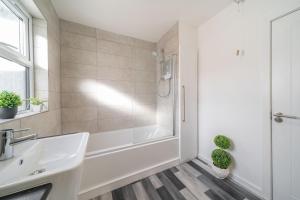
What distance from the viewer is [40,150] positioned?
893 millimetres

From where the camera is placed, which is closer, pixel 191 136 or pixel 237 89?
pixel 237 89

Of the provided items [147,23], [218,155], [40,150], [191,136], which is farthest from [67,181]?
[147,23]

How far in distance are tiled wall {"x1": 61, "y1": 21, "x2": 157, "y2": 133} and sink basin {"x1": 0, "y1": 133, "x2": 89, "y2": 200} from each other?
1281mm

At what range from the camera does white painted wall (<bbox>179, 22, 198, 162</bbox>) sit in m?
2.03

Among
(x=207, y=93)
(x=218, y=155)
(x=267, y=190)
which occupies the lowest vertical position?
(x=267, y=190)

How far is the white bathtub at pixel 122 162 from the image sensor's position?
1.38 m

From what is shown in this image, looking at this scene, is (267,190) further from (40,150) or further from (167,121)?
(40,150)

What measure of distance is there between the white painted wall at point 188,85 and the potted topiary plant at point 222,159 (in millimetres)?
526

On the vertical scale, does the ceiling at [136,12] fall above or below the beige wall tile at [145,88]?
above

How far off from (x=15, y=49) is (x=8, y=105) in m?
0.76

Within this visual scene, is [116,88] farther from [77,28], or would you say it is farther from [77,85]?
[77,28]

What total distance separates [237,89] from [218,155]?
0.92 metres

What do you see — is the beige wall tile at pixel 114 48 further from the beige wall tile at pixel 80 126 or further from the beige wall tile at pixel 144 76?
the beige wall tile at pixel 80 126

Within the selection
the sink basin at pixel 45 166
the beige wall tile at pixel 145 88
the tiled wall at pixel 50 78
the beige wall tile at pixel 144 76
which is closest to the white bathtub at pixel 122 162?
the sink basin at pixel 45 166
